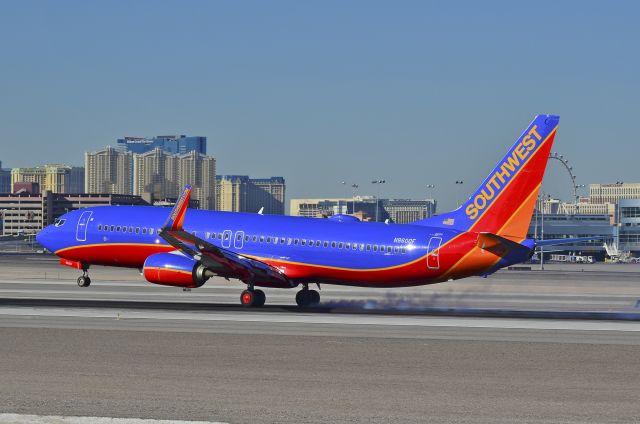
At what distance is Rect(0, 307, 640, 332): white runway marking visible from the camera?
4422cm

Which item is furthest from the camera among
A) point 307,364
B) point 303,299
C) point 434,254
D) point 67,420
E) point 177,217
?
point 303,299

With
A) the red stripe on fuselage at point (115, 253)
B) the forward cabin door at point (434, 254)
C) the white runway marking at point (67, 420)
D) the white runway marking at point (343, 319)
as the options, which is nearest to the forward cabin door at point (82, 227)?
the red stripe on fuselage at point (115, 253)

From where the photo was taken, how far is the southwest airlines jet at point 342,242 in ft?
166

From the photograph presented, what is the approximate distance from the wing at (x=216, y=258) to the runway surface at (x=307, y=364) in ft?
4.98

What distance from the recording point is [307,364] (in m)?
31.4

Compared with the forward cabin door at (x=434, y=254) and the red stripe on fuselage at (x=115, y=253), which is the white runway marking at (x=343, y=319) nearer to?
the forward cabin door at (x=434, y=254)

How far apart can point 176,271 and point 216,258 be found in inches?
77.8

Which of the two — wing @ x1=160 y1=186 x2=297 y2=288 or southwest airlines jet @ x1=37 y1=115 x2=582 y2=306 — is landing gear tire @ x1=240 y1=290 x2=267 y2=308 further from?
A: wing @ x1=160 y1=186 x2=297 y2=288

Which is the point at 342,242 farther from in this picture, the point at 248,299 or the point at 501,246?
the point at 501,246

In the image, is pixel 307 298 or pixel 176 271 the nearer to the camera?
pixel 176 271

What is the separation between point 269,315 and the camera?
4775 centimetres

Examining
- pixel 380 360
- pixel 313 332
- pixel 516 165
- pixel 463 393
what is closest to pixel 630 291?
pixel 516 165

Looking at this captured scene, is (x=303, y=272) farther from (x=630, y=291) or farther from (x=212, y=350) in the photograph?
(x=630, y=291)

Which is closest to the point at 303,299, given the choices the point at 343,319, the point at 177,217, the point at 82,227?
the point at 177,217
